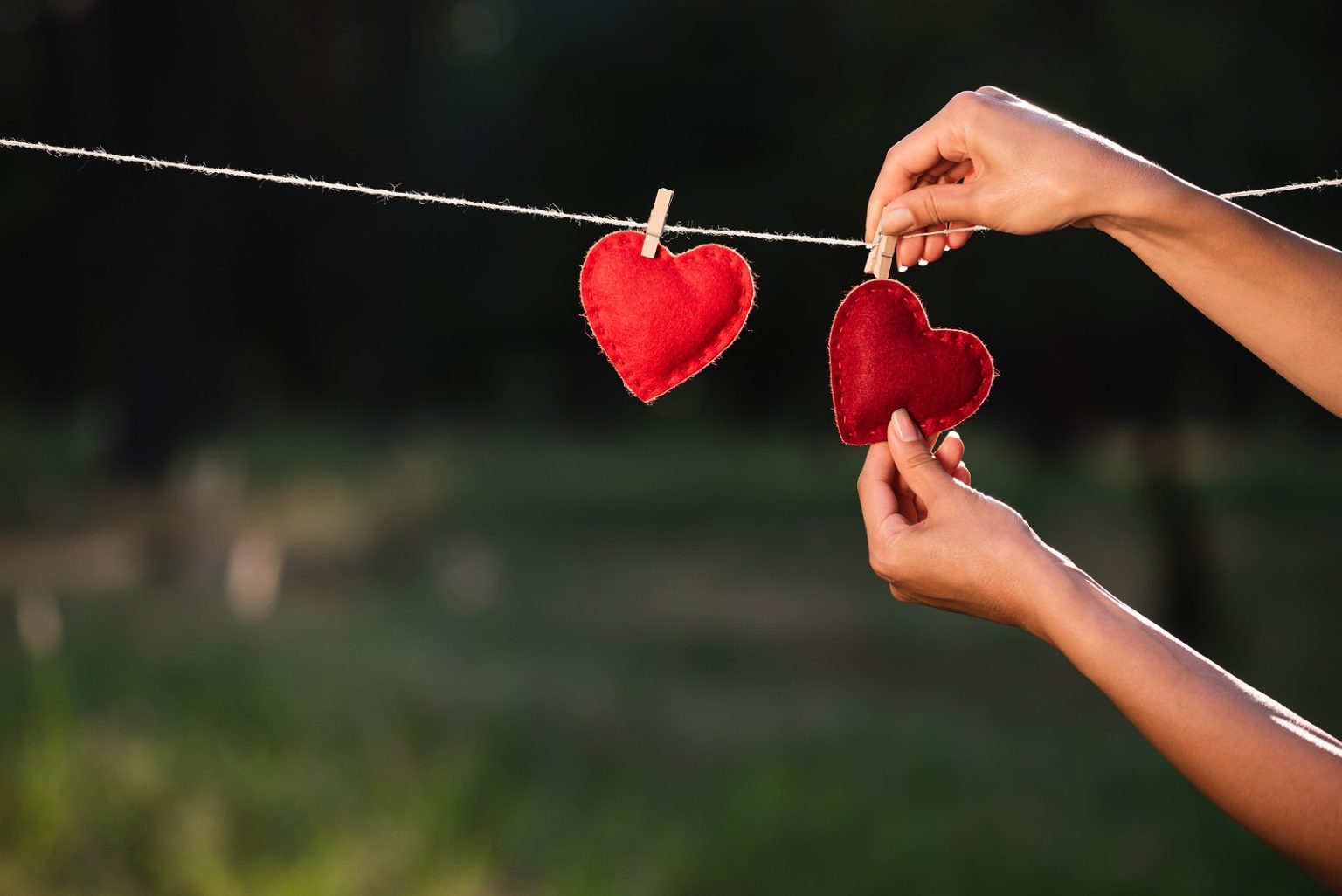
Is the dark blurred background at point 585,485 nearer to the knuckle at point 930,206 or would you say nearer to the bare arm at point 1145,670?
the bare arm at point 1145,670

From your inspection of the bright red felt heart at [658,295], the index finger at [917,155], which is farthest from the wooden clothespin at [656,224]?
the index finger at [917,155]

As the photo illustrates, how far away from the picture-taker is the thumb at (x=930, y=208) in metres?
1.33

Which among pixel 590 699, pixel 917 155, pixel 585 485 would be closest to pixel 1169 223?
pixel 917 155

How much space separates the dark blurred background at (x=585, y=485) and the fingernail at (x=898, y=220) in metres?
2.91

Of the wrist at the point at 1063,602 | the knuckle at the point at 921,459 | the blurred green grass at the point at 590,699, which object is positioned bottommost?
the blurred green grass at the point at 590,699

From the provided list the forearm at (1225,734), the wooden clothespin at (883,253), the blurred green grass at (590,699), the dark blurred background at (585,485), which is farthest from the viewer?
the dark blurred background at (585,485)

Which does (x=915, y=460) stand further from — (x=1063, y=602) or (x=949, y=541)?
(x=1063, y=602)

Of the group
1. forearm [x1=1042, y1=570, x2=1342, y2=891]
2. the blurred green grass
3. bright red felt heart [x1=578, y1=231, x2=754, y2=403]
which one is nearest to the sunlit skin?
forearm [x1=1042, y1=570, x2=1342, y2=891]

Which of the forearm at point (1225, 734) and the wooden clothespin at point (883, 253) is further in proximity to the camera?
the wooden clothespin at point (883, 253)

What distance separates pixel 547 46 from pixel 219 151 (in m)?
2.89

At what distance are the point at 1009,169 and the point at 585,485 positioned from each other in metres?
10.7

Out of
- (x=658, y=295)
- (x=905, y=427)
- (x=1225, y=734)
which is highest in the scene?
(x=658, y=295)

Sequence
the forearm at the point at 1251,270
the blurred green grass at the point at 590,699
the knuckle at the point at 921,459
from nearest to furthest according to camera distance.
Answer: the forearm at the point at 1251,270
the knuckle at the point at 921,459
the blurred green grass at the point at 590,699

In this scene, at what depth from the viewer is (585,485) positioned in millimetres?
11844
